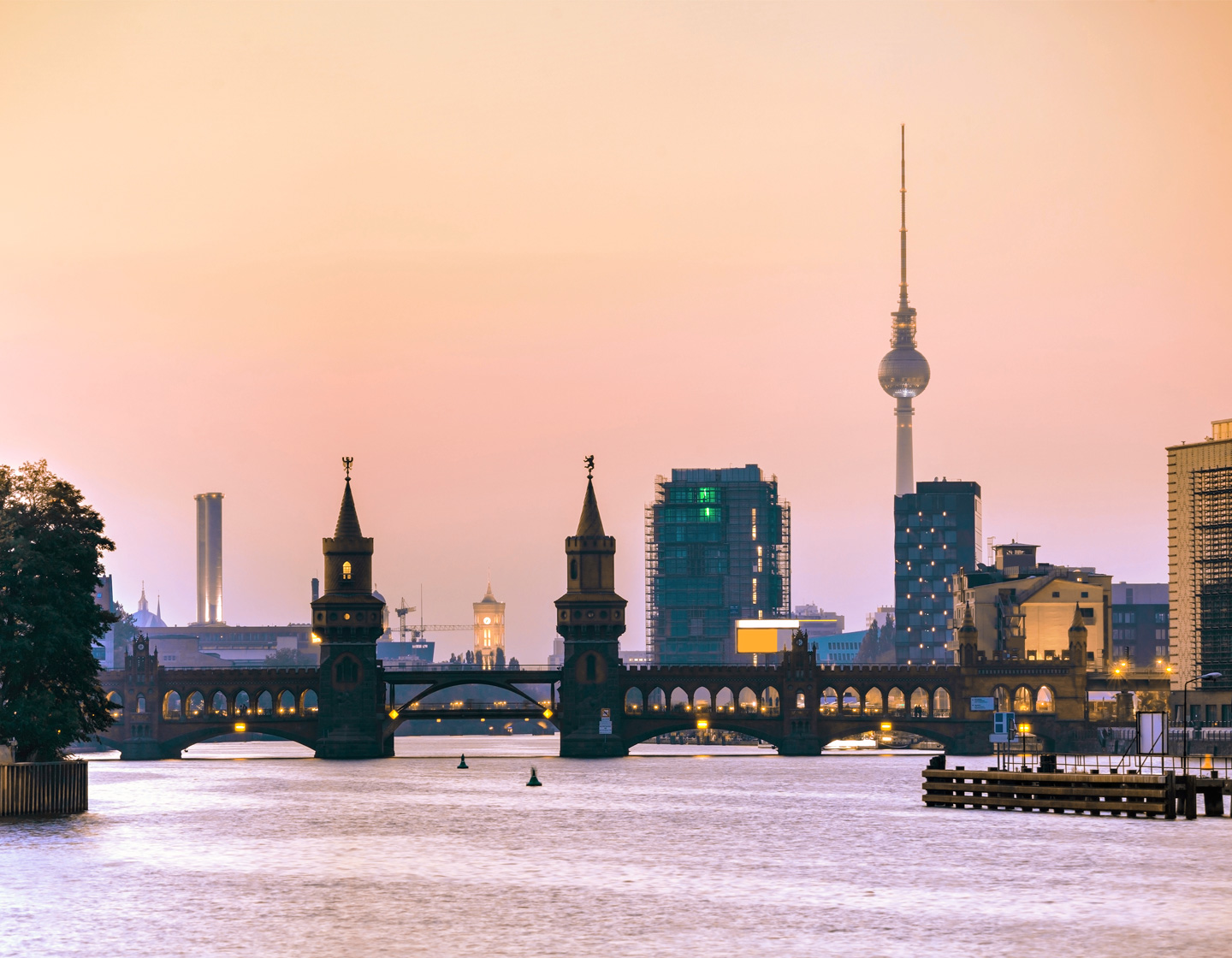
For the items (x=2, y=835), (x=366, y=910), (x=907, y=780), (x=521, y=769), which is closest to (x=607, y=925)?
(x=366, y=910)

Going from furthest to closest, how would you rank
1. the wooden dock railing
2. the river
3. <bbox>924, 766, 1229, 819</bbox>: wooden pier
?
the wooden dock railing → <bbox>924, 766, 1229, 819</bbox>: wooden pier → the river

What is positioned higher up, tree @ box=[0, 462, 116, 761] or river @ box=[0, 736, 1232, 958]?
tree @ box=[0, 462, 116, 761]

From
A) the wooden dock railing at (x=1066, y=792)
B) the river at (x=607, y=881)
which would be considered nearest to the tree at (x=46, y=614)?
the river at (x=607, y=881)

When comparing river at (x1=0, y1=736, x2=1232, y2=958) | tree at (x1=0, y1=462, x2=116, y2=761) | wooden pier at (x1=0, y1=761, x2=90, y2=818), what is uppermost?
tree at (x1=0, y1=462, x2=116, y2=761)

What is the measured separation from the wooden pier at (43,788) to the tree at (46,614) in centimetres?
112

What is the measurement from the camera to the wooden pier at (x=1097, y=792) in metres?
109

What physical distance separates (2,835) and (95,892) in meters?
22.2

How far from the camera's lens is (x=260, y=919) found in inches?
2756

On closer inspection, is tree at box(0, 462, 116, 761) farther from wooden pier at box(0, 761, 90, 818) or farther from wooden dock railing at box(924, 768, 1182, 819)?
wooden dock railing at box(924, 768, 1182, 819)

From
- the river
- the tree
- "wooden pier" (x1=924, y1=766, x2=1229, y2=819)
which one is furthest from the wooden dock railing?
the tree

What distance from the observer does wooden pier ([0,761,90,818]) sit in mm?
104938

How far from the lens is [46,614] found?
108 meters

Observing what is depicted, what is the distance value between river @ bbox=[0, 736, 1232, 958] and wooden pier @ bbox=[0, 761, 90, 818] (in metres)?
2.17

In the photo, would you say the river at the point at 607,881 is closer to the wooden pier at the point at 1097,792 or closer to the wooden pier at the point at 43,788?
the wooden pier at the point at 1097,792
